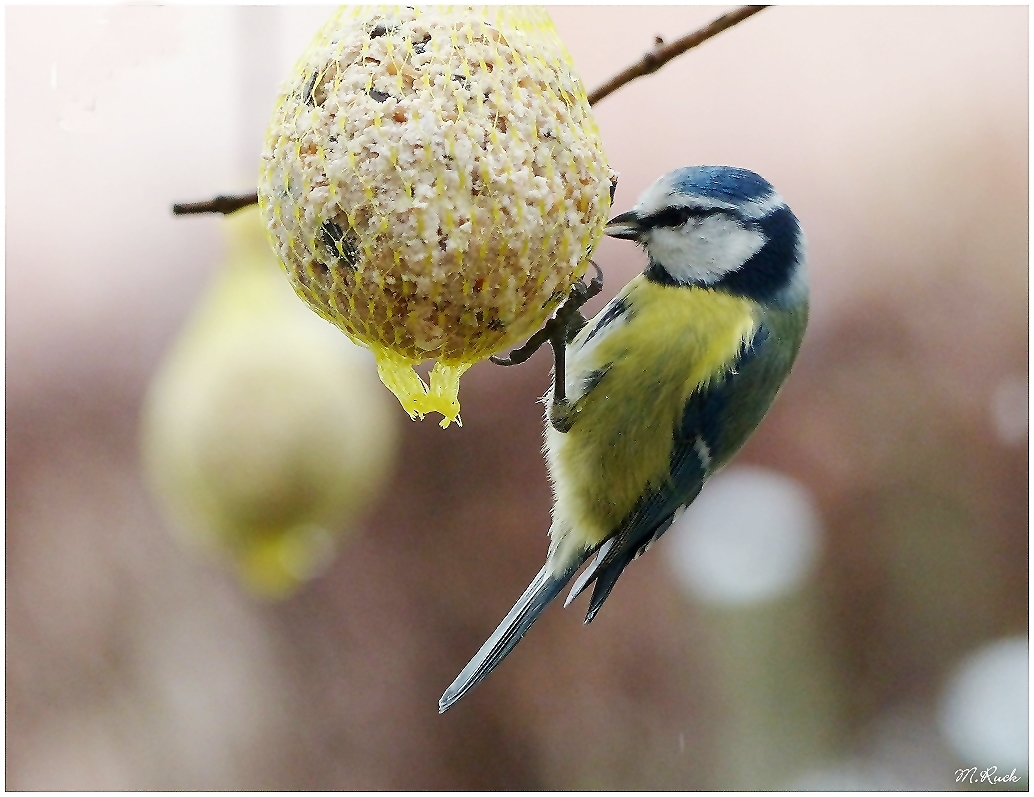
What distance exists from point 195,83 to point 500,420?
0.93 metres

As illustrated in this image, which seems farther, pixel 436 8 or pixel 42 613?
pixel 42 613

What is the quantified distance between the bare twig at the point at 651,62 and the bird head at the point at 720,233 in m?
0.15

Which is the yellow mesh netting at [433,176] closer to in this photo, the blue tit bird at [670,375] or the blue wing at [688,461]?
the blue tit bird at [670,375]

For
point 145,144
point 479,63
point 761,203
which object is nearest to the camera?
point 479,63

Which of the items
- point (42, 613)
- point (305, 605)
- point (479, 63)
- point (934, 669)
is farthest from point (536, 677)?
point (479, 63)

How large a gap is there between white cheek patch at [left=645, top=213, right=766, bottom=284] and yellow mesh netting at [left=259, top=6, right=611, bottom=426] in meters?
0.21

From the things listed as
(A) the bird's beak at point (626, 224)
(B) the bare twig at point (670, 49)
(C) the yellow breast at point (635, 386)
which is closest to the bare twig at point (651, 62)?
(B) the bare twig at point (670, 49)

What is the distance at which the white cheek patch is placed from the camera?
3.49 feet

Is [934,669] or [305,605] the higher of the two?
[305,605]

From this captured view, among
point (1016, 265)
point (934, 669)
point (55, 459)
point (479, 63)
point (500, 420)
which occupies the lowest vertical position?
point (934, 669)

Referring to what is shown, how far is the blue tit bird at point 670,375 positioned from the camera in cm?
110

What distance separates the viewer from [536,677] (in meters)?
2.38

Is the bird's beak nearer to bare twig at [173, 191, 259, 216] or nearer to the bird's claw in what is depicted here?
the bird's claw

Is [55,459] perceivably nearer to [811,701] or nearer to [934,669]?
[811,701]
